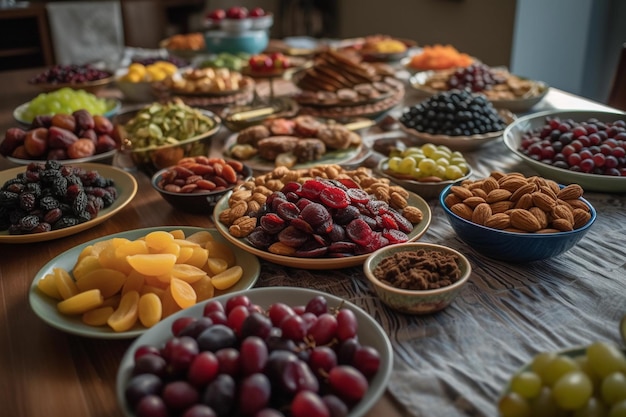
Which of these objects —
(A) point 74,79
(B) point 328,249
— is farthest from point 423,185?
(A) point 74,79

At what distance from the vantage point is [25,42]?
14.8ft

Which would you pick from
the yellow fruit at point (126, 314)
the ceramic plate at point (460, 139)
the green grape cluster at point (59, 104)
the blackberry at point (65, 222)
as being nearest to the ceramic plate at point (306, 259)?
the yellow fruit at point (126, 314)

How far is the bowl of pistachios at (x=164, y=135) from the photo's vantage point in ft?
4.98

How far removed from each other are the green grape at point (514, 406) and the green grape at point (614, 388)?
84mm

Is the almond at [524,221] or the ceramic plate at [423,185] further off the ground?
the almond at [524,221]

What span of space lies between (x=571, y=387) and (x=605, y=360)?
2.5 inches

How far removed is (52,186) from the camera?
1208 mm

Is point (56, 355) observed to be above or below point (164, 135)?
below

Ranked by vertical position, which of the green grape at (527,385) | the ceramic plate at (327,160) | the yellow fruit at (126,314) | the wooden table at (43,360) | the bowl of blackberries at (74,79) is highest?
the bowl of blackberries at (74,79)

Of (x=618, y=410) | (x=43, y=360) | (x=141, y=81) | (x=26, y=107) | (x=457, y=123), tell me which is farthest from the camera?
(x=141, y=81)

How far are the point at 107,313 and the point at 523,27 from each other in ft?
10.8

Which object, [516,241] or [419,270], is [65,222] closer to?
[419,270]

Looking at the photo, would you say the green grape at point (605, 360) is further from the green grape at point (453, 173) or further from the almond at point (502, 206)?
the green grape at point (453, 173)

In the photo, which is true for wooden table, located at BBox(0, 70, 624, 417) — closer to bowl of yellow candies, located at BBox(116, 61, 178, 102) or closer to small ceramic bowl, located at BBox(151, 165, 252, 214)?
small ceramic bowl, located at BBox(151, 165, 252, 214)
